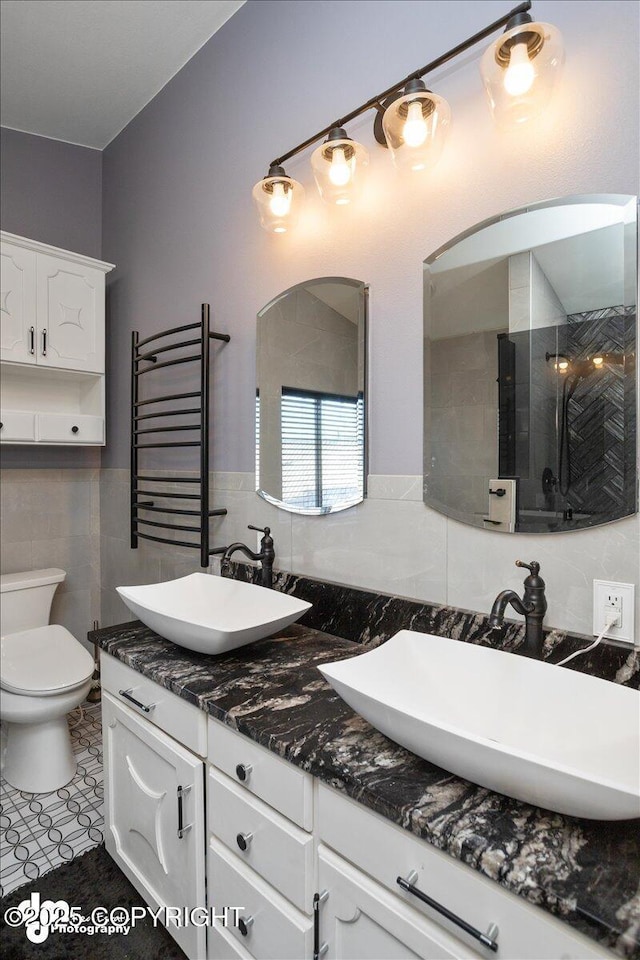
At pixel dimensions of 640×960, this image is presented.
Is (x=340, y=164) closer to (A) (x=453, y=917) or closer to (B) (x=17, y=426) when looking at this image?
(A) (x=453, y=917)

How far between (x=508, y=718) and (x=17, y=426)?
2.32m

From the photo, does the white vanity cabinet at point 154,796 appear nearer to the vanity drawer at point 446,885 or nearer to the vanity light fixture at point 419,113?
the vanity drawer at point 446,885

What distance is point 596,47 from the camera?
1095mm

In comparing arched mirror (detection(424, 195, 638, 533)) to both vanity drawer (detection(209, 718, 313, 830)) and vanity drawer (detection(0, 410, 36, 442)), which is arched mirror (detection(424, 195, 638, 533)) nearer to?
vanity drawer (detection(209, 718, 313, 830))

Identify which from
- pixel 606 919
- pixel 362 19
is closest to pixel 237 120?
pixel 362 19

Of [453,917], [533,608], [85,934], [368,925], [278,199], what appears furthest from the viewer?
[278,199]

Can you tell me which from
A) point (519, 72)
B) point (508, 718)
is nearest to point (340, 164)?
point (519, 72)

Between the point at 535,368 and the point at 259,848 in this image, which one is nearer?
the point at 259,848

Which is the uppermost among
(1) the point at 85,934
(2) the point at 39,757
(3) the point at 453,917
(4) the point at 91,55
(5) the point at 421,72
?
(4) the point at 91,55

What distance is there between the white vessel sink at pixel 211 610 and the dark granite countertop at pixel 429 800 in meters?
0.08

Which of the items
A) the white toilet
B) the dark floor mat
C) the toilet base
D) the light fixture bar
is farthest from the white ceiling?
the dark floor mat

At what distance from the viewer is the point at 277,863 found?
3.25 feet

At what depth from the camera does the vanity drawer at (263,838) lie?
3.09 feet

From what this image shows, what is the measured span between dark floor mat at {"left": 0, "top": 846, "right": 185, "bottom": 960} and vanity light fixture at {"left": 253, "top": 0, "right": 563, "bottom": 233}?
2082 mm
